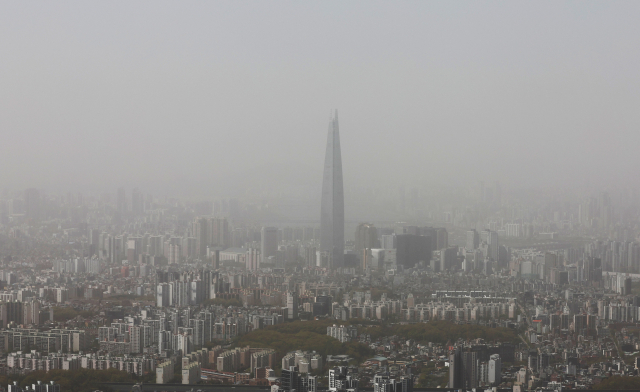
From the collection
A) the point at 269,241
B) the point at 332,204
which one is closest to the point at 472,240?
the point at 332,204

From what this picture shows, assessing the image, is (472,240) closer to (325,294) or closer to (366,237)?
(366,237)

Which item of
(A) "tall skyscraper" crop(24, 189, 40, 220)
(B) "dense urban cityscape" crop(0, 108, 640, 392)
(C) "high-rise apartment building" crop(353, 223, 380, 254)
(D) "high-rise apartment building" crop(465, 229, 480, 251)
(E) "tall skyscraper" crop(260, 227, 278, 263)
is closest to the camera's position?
(B) "dense urban cityscape" crop(0, 108, 640, 392)

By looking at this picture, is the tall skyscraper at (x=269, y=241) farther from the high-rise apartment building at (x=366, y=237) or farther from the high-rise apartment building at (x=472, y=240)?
the high-rise apartment building at (x=472, y=240)

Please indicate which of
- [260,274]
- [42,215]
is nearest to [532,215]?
[260,274]

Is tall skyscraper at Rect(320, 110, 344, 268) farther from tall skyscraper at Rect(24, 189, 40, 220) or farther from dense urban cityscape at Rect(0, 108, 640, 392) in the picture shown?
tall skyscraper at Rect(24, 189, 40, 220)

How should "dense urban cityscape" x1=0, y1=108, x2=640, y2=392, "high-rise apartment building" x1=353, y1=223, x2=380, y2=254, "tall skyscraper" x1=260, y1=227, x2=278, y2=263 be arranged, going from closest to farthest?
Result: "dense urban cityscape" x1=0, y1=108, x2=640, y2=392 < "tall skyscraper" x1=260, y1=227, x2=278, y2=263 < "high-rise apartment building" x1=353, y1=223, x2=380, y2=254

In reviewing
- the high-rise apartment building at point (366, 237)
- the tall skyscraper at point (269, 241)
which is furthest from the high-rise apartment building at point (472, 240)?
the tall skyscraper at point (269, 241)

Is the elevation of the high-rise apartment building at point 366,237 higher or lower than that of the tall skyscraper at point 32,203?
lower

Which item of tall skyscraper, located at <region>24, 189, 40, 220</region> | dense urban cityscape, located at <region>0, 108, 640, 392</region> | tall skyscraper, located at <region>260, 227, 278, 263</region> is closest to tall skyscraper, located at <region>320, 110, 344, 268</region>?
dense urban cityscape, located at <region>0, 108, 640, 392</region>
